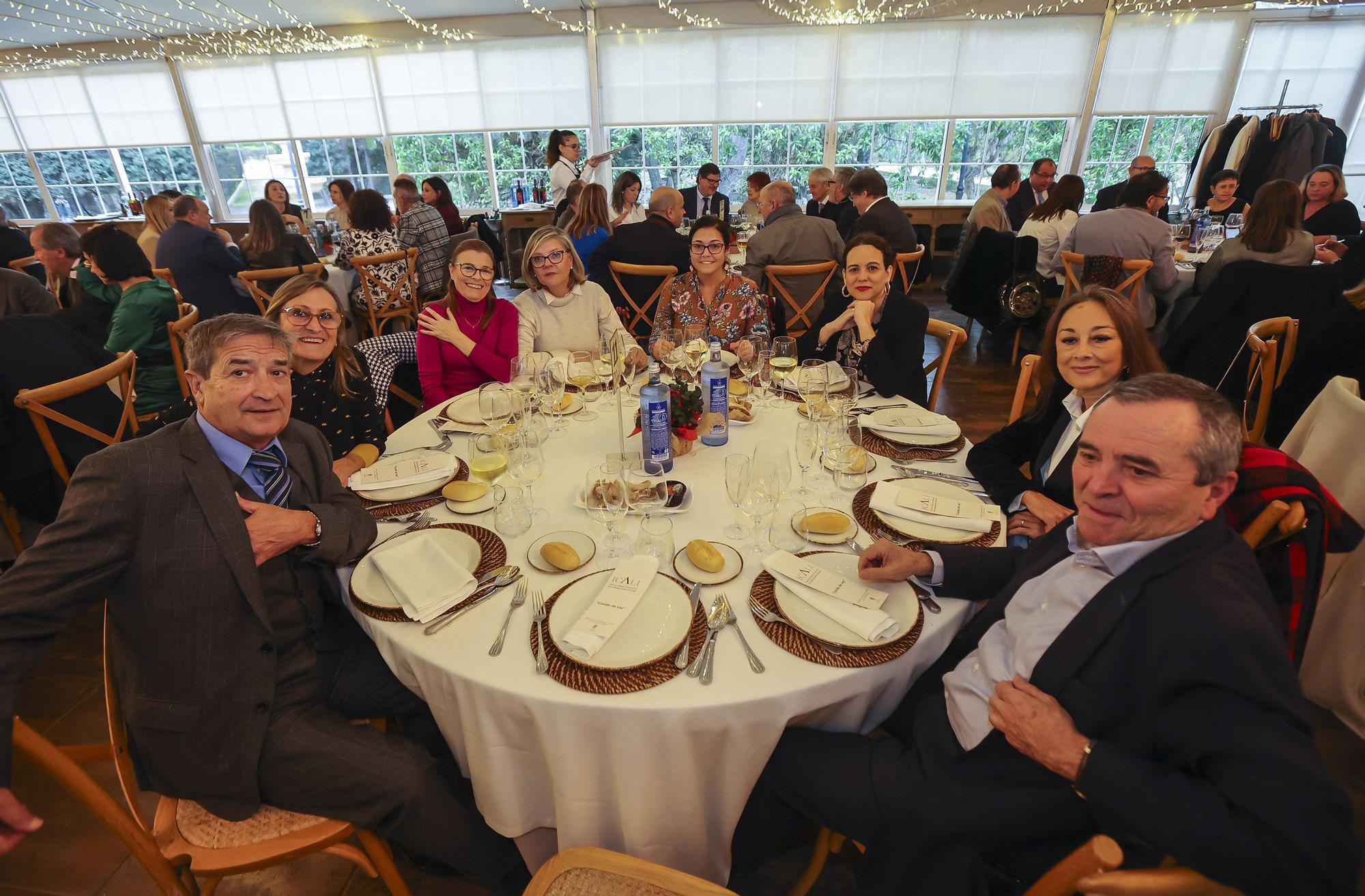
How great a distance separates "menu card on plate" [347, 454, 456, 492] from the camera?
1.65 m

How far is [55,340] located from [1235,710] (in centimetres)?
362

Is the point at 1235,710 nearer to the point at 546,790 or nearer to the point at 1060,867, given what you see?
the point at 1060,867

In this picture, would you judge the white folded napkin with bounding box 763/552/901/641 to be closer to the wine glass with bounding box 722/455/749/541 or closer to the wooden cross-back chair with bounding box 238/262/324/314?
the wine glass with bounding box 722/455/749/541

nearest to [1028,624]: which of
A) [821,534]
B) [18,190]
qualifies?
[821,534]

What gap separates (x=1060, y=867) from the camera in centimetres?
75

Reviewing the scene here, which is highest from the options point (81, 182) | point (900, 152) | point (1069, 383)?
point (900, 152)

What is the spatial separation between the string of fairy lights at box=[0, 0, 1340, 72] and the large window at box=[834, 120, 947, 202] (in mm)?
1261

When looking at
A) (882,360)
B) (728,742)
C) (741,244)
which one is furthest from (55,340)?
(741,244)

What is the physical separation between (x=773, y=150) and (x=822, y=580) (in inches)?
353

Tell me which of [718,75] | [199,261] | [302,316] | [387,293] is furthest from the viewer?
[718,75]

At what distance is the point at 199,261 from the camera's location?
441 centimetres

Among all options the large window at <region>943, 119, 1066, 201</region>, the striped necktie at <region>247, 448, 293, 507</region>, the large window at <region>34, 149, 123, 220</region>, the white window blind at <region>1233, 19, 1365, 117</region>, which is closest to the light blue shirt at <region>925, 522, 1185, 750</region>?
the striped necktie at <region>247, 448, 293, 507</region>

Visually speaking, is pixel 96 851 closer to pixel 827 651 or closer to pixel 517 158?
pixel 827 651

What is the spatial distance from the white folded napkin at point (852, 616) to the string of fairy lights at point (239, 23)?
5850mm
